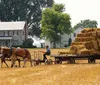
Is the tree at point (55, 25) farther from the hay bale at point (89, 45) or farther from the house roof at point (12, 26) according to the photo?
the hay bale at point (89, 45)

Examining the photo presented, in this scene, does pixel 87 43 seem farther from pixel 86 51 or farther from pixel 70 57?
pixel 70 57

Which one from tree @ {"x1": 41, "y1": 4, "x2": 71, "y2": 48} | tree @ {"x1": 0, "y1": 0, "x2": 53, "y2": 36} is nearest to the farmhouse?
tree @ {"x1": 41, "y1": 4, "x2": 71, "y2": 48}

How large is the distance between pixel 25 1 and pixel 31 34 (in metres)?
12.4

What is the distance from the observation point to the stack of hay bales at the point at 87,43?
110 ft

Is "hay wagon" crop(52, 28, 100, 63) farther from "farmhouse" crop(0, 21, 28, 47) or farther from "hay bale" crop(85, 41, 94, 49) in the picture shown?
"farmhouse" crop(0, 21, 28, 47)

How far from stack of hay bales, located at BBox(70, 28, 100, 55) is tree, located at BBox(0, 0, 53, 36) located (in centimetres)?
9919

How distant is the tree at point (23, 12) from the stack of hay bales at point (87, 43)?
9919cm

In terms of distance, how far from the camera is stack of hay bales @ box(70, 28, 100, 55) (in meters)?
33.7

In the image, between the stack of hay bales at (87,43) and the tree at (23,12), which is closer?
the stack of hay bales at (87,43)

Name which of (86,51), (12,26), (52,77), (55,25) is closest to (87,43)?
(86,51)

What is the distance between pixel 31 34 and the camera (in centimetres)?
13650

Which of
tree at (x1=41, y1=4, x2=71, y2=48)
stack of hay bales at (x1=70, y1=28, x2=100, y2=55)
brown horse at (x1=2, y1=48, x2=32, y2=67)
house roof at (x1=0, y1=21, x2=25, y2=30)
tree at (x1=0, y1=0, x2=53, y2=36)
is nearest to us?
brown horse at (x1=2, y1=48, x2=32, y2=67)

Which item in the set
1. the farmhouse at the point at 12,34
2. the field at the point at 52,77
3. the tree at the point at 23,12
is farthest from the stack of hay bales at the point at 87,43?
the tree at the point at 23,12

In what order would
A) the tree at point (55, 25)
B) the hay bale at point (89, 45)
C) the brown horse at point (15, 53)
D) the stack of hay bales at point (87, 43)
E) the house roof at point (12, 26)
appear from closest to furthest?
the brown horse at point (15, 53) → the stack of hay bales at point (87, 43) → the hay bale at point (89, 45) → the tree at point (55, 25) → the house roof at point (12, 26)
